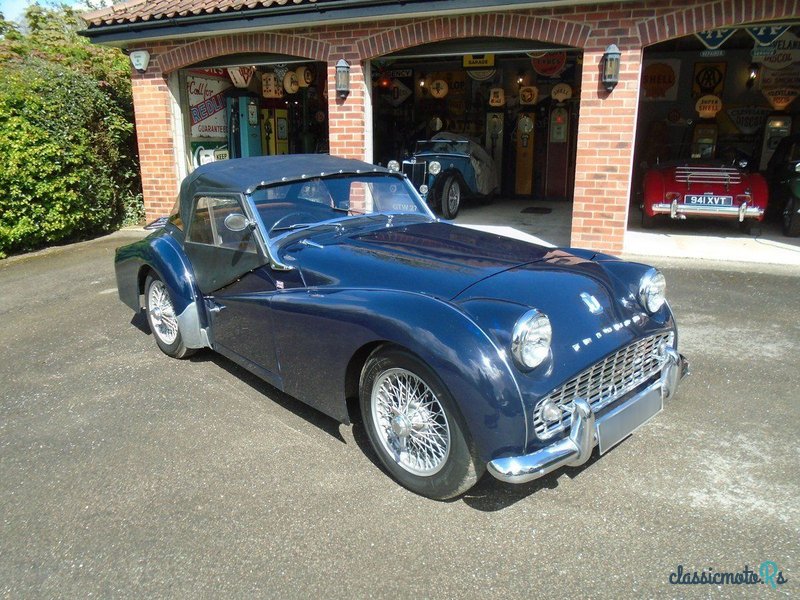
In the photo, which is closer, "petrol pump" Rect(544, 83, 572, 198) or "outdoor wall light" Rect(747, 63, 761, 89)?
"outdoor wall light" Rect(747, 63, 761, 89)

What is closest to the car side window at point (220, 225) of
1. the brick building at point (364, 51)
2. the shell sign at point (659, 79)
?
the brick building at point (364, 51)

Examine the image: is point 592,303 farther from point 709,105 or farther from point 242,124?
point 709,105

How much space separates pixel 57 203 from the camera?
866 cm

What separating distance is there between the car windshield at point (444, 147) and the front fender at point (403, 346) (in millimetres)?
9036

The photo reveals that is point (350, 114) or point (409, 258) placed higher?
point (350, 114)

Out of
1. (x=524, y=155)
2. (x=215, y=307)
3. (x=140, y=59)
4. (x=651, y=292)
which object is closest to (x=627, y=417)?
(x=651, y=292)

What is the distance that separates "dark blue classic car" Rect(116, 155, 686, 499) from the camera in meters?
2.49

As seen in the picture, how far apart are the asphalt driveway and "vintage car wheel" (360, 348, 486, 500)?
12 cm

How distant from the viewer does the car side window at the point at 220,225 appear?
3.65 m

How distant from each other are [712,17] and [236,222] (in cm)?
614

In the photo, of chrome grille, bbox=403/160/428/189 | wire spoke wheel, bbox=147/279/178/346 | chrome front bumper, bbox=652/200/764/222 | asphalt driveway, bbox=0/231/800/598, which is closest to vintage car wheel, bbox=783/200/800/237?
chrome front bumper, bbox=652/200/764/222

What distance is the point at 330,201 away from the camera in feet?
13.3

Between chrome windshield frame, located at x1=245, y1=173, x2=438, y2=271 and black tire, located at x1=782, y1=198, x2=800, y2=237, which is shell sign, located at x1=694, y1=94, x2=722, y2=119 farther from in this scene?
chrome windshield frame, located at x1=245, y1=173, x2=438, y2=271

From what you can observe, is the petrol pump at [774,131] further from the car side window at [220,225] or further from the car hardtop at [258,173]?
the car side window at [220,225]
